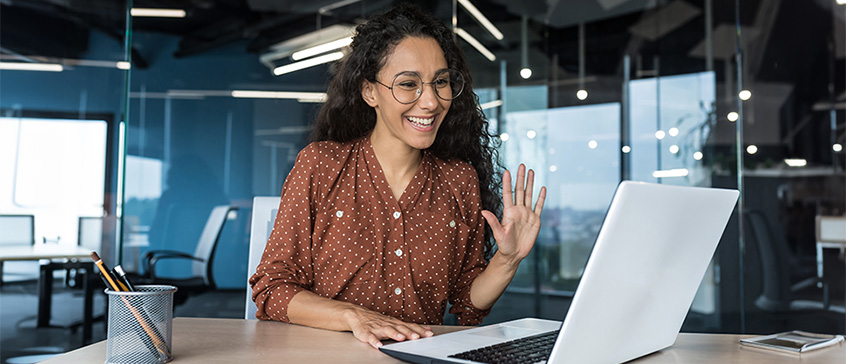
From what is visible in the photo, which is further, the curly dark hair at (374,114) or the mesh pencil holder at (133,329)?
the curly dark hair at (374,114)

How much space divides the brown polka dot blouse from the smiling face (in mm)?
129

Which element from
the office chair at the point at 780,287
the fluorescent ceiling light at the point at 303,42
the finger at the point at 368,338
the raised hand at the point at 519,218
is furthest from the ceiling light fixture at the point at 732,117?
the finger at the point at 368,338

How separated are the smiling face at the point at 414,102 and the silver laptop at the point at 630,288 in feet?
2.14

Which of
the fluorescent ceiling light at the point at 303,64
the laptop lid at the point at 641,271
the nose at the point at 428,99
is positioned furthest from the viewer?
the fluorescent ceiling light at the point at 303,64

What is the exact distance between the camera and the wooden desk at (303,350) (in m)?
0.96

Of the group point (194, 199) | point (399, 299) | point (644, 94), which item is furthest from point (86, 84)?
point (644, 94)

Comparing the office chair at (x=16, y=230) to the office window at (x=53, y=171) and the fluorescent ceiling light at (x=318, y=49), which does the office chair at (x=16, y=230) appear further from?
the fluorescent ceiling light at (x=318, y=49)

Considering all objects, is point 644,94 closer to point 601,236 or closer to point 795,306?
point 795,306

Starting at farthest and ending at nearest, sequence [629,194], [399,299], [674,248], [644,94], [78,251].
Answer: [644,94] → [78,251] → [399,299] → [674,248] → [629,194]

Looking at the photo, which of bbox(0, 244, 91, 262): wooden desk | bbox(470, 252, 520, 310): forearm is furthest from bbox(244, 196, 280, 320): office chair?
bbox(0, 244, 91, 262): wooden desk

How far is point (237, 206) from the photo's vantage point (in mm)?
4316

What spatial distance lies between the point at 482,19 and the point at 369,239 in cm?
299

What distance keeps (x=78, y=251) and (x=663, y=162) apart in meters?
3.66

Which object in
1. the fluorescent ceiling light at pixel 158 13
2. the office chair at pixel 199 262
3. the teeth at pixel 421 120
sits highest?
the fluorescent ceiling light at pixel 158 13
